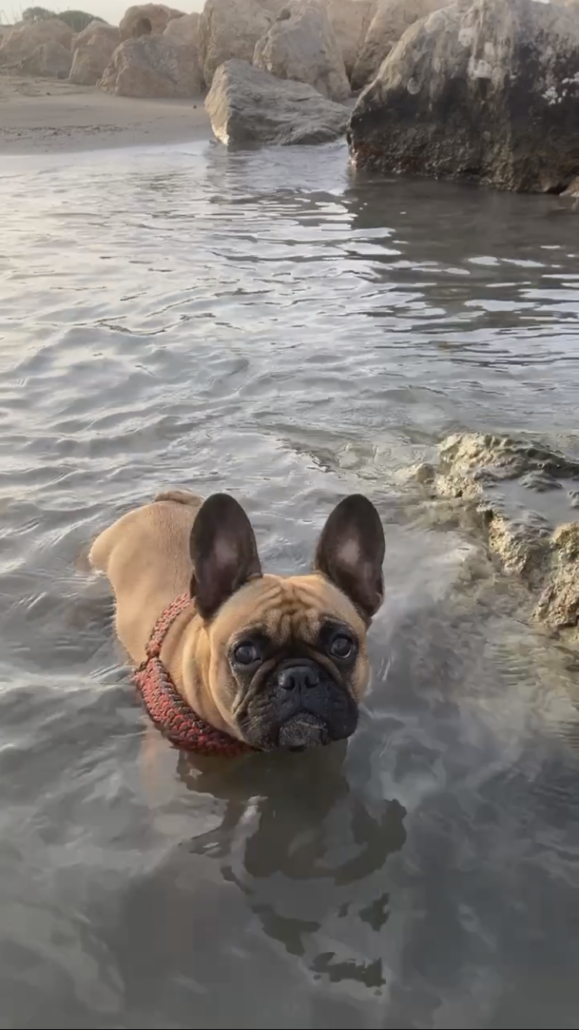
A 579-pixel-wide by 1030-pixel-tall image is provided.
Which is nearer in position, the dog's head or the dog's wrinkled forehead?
the dog's head

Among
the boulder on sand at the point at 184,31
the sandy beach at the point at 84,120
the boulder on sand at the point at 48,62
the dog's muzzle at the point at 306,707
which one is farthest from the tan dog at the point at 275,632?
the boulder on sand at the point at 48,62

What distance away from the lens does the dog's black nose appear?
315 cm

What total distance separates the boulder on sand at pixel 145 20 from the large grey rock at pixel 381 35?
8904mm

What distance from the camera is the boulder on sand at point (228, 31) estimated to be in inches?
1142

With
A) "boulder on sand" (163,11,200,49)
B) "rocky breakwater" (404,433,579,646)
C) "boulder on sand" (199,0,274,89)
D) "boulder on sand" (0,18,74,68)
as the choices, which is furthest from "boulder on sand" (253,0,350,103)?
"rocky breakwater" (404,433,579,646)

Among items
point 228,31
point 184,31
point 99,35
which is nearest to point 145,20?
point 99,35

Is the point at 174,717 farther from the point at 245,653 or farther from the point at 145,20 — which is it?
the point at 145,20

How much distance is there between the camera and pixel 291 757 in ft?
11.8

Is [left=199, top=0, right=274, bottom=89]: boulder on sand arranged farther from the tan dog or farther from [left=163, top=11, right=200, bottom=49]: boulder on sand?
the tan dog

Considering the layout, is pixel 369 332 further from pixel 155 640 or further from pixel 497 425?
pixel 155 640

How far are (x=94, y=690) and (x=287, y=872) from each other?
1.22 meters

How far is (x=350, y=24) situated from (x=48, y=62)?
1078cm

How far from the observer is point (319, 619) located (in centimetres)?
330

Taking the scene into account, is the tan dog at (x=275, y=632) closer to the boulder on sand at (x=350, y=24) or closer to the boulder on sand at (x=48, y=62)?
the boulder on sand at (x=350, y=24)
